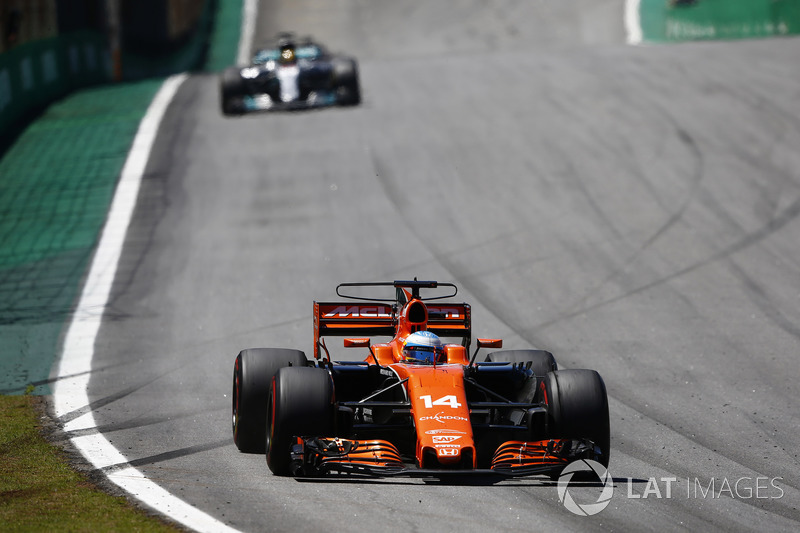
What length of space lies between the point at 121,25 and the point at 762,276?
2910cm

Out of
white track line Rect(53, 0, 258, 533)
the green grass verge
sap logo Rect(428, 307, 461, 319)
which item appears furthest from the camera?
sap logo Rect(428, 307, 461, 319)

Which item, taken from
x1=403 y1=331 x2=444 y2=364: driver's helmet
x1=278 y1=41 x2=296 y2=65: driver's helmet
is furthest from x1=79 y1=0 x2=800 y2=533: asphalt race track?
x1=403 y1=331 x2=444 y2=364: driver's helmet

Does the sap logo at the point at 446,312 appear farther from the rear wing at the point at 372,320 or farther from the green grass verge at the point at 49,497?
the green grass verge at the point at 49,497

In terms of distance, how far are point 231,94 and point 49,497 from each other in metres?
17.5

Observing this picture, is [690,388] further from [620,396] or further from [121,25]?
[121,25]

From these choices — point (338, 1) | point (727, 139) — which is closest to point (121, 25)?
point (338, 1)

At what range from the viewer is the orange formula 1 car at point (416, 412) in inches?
344

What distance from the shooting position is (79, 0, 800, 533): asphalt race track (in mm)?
8953

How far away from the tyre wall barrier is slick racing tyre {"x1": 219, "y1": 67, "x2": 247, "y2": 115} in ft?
56.3

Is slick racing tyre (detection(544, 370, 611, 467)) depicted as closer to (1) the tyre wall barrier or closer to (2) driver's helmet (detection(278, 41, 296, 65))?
(2) driver's helmet (detection(278, 41, 296, 65))

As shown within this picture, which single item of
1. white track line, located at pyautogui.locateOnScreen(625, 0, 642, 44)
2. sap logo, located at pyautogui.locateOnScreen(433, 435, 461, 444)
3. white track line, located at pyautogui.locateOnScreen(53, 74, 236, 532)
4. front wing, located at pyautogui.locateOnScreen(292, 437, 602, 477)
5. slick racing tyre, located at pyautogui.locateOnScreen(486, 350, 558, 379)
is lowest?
white track line, located at pyautogui.locateOnScreen(625, 0, 642, 44)

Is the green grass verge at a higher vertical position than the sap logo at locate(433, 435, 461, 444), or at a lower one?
lower

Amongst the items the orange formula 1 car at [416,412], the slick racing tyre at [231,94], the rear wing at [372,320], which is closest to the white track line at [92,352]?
the orange formula 1 car at [416,412]

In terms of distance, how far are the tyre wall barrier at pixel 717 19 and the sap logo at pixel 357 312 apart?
82.7 ft
